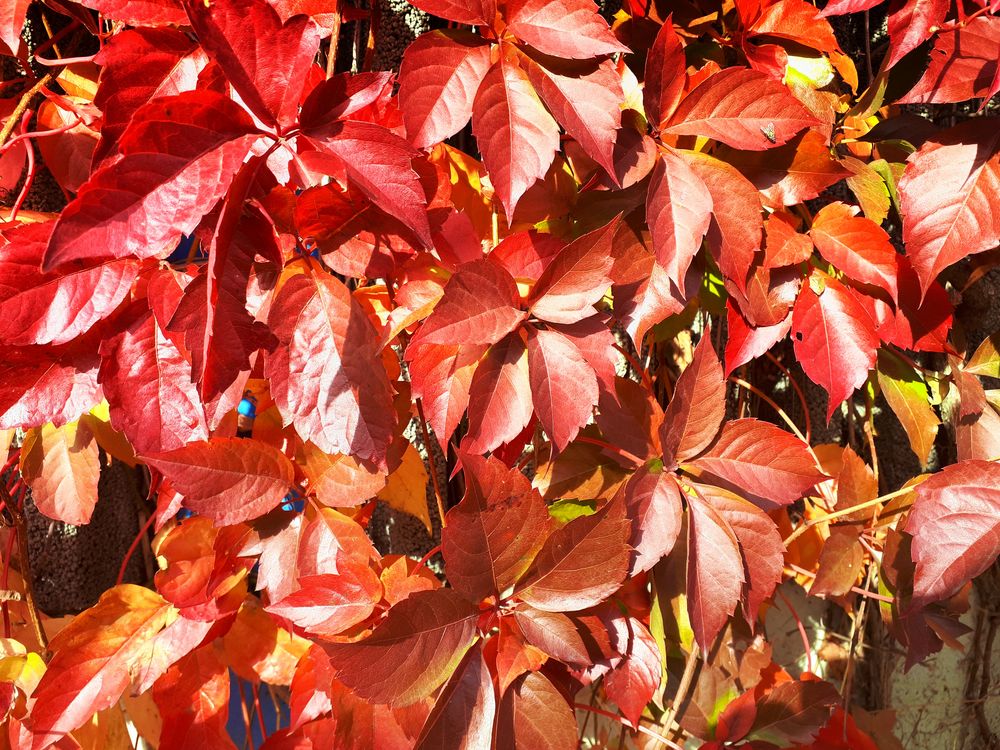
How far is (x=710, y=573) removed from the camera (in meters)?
0.64

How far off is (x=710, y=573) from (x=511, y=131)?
1.24 feet

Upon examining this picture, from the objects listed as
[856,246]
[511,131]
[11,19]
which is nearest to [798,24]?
[856,246]

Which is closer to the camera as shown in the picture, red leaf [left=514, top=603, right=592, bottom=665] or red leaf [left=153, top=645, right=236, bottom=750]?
red leaf [left=514, top=603, right=592, bottom=665]

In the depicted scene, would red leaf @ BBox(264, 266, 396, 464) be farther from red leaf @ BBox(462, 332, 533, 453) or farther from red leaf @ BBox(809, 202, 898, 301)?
red leaf @ BBox(809, 202, 898, 301)

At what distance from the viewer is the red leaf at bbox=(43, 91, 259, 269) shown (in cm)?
46

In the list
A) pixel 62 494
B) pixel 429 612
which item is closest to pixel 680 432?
pixel 429 612

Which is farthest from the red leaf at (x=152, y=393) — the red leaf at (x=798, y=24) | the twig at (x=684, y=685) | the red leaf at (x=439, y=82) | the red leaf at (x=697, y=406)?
the red leaf at (x=798, y=24)

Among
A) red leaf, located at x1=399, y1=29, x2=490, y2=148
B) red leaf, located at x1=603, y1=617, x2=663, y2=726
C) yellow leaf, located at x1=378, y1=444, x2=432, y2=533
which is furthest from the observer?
yellow leaf, located at x1=378, y1=444, x2=432, y2=533

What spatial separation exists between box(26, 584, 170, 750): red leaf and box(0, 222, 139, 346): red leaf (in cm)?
26

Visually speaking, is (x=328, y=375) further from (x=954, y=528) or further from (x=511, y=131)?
(x=954, y=528)

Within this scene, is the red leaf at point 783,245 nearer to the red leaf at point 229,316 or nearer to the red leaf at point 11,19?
the red leaf at point 229,316

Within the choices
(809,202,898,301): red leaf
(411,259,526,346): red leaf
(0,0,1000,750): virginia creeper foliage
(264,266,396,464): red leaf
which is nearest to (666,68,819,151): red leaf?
(0,0,1000,750): virginia creeper foliage

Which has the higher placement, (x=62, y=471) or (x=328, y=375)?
(x=328, y=375)


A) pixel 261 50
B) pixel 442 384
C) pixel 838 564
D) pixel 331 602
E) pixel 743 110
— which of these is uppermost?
pixel 261 50
